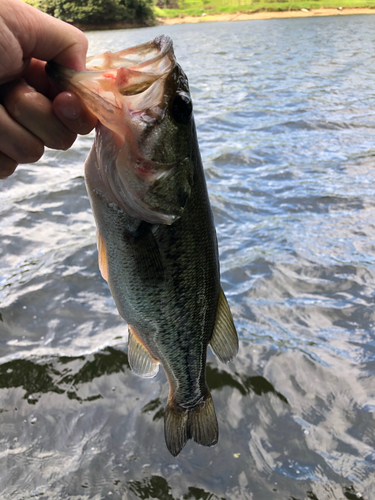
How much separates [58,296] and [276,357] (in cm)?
255

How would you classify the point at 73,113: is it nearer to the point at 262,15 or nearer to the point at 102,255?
the point at 102,255

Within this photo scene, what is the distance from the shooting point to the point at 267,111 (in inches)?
496

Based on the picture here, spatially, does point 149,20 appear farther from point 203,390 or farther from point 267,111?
point 203,390

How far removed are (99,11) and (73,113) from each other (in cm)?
6911

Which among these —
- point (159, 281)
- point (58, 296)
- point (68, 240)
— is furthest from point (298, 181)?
point (159, 281)

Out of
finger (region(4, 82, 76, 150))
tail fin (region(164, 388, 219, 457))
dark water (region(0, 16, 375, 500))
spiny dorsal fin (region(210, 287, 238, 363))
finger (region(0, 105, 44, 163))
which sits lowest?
dark water (region(0, 16, 375, 500))

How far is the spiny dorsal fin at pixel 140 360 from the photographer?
232cm

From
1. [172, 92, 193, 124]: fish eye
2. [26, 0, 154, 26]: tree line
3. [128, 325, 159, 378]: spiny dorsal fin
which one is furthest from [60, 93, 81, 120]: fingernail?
[26, 0, 154, 26]: tree line

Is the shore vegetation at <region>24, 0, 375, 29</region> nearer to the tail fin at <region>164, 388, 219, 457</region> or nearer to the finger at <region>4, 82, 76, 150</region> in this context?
the finger at <region>4, 82, 76, 150</region>

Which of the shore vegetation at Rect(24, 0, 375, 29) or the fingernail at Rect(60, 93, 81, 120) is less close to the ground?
the fingernail at Rect(60, 93, 81, 120)

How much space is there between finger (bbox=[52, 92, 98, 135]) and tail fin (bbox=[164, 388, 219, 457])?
1.73m

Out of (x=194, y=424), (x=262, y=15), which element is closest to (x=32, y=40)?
(x=194, y=424)

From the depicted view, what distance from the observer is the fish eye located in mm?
1553

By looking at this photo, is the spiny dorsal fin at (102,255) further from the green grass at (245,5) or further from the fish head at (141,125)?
the green grass at (245,5)
